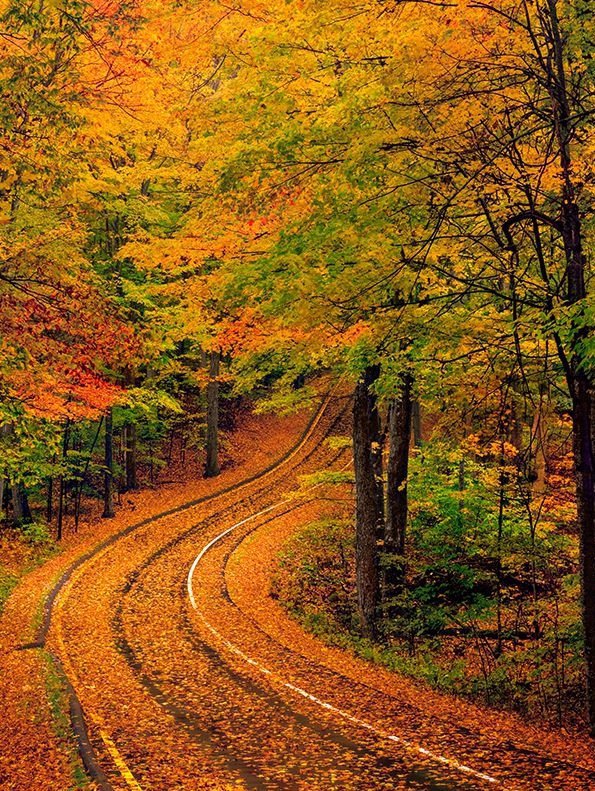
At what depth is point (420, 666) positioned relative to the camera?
48.2ft

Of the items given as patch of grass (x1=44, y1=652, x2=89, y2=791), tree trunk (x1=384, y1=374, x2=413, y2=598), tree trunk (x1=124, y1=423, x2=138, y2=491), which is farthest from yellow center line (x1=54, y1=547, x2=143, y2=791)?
tree trunk (x1=124, y1=423, x2=138, y2=491)

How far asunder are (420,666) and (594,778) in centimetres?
631

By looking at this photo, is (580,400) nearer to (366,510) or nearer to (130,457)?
(366,510)

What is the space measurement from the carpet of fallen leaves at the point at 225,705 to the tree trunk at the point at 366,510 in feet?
4.60

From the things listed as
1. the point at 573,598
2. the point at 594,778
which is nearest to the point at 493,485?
the point at 573,598

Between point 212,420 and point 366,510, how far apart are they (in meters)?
19.5

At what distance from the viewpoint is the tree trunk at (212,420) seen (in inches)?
1359

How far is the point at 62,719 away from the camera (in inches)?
413

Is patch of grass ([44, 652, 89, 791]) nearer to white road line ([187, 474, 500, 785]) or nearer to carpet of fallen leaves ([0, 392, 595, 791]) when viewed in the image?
carpet of fallen leaves ([0, 392, 595, 791])

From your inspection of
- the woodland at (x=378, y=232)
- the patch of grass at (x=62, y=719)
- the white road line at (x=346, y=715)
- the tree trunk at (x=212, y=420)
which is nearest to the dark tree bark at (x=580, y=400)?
the woodland at (x=378, y=232)

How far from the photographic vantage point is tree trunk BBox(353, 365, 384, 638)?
637 inches

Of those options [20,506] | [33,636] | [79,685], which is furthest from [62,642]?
[20,506]

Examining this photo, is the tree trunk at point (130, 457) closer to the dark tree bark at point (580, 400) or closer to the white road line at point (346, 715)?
the white road line at point (346, 715)

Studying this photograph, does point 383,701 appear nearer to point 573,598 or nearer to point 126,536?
point 573,598
